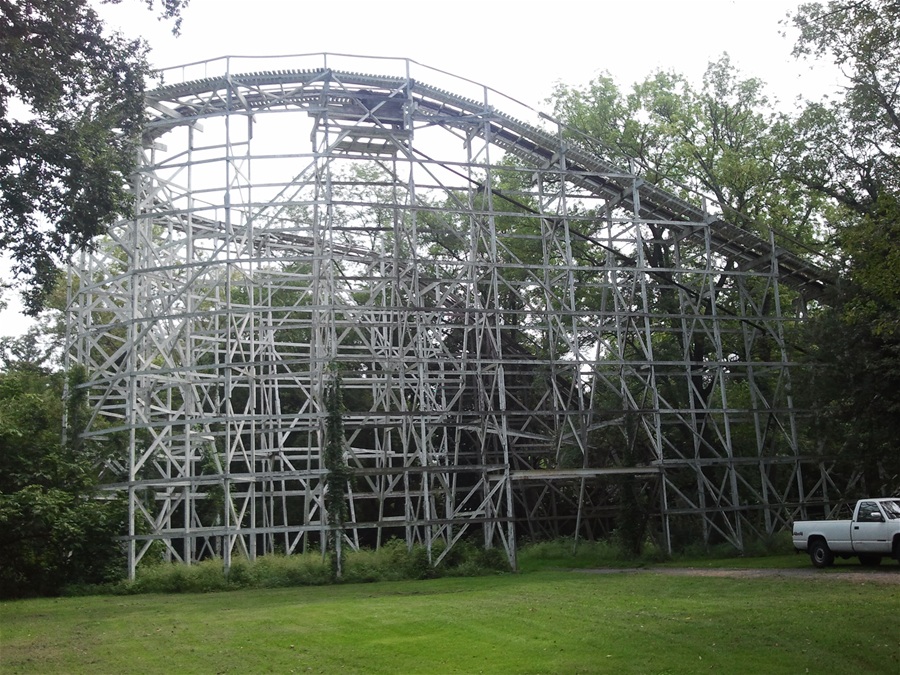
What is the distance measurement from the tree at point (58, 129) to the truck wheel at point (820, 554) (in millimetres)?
16989

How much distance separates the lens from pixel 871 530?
21625 millimetres

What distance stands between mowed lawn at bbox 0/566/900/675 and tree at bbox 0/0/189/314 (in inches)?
266

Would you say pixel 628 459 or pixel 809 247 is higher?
pixel 809 247

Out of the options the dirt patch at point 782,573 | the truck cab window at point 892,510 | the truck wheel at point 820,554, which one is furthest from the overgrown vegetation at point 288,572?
the truck cab window at point 892,510

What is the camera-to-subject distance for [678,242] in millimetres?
31562

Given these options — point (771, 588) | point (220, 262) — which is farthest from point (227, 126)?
point (771, 588)

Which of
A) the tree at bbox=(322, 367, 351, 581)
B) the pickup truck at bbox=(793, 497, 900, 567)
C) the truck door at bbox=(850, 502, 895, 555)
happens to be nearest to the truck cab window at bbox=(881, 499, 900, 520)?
the pickup truck at bbox=(793, 497, 900, 567)

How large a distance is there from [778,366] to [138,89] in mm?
19827

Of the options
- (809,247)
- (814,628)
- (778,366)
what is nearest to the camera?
(814,628)

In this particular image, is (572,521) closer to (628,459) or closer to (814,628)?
(628,459)

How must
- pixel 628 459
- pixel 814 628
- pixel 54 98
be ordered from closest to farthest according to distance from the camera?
1. pixel 814 628
2. pixel 54 98
3. pixel 628 459

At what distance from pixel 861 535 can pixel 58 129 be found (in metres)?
18.6

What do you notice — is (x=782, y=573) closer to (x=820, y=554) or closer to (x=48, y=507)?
(x=820, y=554)

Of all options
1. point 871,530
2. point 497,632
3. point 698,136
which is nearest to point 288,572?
point 497,632
